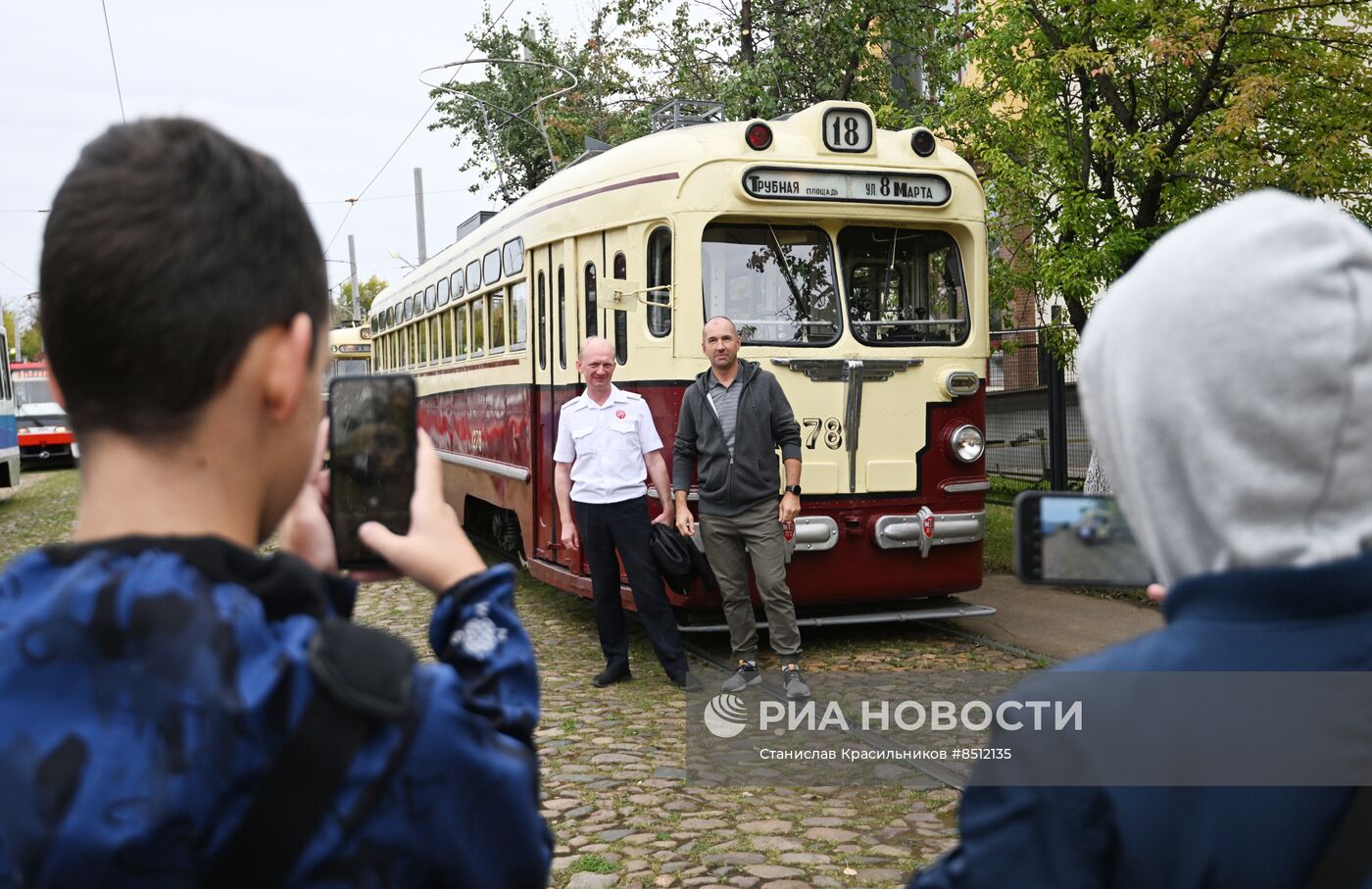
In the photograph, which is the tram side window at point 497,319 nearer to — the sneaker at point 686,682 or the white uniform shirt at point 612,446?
the white uniform shirt at point 612,446

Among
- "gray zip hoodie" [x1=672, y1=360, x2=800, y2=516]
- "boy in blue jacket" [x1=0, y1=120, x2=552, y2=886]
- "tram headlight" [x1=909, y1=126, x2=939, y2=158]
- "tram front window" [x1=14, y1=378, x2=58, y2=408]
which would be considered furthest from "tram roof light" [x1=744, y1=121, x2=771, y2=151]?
"tram front window" [x1=14, y1=378, x2=58, y2=408]

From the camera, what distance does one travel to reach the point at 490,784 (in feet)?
4.06

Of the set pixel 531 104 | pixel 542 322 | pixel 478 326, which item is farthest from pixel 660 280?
pixel 531 104

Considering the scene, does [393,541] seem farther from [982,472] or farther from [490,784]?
[982,472]

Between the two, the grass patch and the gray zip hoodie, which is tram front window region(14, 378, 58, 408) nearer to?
the gray zip hoodie

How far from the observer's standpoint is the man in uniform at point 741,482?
274 inches

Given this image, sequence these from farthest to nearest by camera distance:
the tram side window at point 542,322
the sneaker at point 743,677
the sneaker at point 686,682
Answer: the tram side window at point 542,322 → the sneaker at point 686,682 → the sneaker at point 743,677

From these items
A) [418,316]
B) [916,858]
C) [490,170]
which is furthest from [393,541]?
[490,170]

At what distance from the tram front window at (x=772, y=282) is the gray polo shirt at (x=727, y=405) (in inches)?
35.0

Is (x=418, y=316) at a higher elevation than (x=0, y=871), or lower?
higher

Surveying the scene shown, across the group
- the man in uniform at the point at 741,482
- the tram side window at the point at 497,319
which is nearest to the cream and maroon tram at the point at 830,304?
the man in uniform at the point at 741,482

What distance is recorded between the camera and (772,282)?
8.02 meters

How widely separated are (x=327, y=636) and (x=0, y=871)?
320 mm

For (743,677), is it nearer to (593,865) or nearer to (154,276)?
(593,865)
